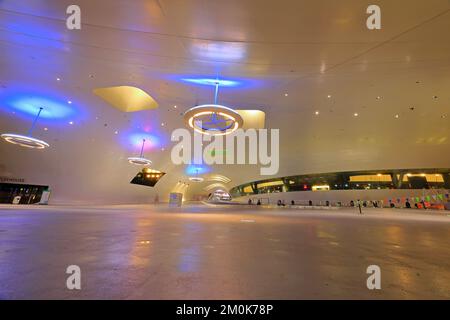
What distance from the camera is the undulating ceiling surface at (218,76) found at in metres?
6.10

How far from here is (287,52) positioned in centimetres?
762

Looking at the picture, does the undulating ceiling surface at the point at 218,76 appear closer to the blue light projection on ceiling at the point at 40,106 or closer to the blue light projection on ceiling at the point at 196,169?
the blue light projection on ceiling at the point at 40,106

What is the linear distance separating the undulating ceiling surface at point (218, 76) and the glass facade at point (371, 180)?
1.68 m

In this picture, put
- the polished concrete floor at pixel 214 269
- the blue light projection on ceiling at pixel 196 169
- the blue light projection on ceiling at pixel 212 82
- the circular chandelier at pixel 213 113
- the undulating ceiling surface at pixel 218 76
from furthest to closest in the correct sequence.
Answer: the blue light projection on ceiling at pixel 196 169
the blue light projection on ceiling at pixel 212 82
the circular chandelier at pixel 213 113
the undulating ceiling surface at pixel 218 76
the polished concrete floor at pixel 214 269

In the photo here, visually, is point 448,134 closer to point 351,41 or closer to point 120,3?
point 351,41

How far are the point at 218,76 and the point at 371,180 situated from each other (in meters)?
24.1

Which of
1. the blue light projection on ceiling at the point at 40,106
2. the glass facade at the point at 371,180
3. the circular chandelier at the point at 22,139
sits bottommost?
the glass facade at the point at 371,180

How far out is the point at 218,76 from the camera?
967 centimetres

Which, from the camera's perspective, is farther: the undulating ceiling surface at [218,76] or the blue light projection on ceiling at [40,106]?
the blue light projection on ceiling at [40,106]

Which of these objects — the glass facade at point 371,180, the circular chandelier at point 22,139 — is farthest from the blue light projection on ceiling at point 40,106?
the glass facade at point 371,180

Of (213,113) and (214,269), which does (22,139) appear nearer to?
(213,113)

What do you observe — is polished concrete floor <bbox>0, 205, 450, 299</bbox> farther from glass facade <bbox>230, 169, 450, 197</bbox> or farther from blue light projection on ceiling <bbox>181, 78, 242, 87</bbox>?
glass facade <bbox>230, 169, 450, 197</bbox>

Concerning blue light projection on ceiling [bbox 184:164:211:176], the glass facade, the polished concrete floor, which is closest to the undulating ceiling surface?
the glass facade
